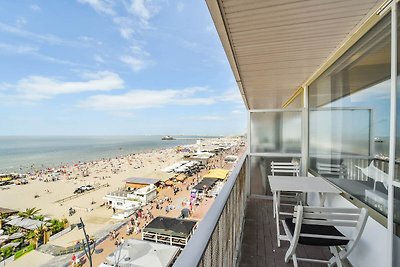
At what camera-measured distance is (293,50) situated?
7.36 feet

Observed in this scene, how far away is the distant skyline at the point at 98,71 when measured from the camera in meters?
40.8

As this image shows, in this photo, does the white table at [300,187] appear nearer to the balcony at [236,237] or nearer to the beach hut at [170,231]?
the balcony at [236,237]

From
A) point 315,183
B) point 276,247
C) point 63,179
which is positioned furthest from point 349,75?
point 63,179

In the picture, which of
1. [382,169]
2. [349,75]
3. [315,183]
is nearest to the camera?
[382,169]

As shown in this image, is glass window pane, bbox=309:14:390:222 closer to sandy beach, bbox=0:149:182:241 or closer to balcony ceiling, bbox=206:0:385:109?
balcony ceiling, bbox=206:0:385:109

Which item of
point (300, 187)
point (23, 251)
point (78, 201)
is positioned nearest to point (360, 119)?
point (300, 187)

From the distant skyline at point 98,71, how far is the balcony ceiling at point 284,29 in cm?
3427

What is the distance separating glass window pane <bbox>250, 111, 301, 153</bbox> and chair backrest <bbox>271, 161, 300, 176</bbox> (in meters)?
0.36

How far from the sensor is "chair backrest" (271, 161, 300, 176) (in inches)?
150

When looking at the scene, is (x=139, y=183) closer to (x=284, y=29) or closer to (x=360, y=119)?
(x=360, y=119)

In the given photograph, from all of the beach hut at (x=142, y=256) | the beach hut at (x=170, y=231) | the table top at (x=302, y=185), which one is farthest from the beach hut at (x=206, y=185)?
the table top at (x=302, y=185)

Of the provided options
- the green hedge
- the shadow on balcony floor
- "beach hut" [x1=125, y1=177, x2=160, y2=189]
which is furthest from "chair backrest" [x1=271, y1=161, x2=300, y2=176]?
"beach hut" [x1=125, y1=177, x2=160, y2=189]

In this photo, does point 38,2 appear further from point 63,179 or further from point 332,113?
point 332,113

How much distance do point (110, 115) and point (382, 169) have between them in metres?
78.5
